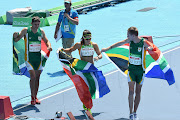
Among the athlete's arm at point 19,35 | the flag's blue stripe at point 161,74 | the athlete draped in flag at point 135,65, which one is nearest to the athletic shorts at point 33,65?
the athlete's arm at point 19,35

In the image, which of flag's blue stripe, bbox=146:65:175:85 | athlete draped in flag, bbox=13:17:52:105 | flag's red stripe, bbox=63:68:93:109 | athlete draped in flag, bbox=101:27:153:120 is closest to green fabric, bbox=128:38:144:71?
athlete draped in flag, bbox=101:27:153:120

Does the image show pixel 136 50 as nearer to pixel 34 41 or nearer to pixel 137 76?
pixel 137 76

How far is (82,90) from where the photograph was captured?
452 inches

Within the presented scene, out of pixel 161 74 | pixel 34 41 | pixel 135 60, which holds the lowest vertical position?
pixel 161 74

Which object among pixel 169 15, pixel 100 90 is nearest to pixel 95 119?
pixel 100 90

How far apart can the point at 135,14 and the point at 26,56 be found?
44.1 feet

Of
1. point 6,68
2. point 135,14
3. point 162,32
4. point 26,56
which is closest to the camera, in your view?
point 26,56

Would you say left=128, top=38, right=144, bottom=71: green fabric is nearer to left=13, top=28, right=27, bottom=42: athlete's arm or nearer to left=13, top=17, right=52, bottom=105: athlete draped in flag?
left=13, top=17, right=52, bottom=105: athlete draped in flag

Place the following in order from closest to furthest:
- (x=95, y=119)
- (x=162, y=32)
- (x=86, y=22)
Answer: (x=95, y=119) < (x=162, y=32) < (x=86, y=22)

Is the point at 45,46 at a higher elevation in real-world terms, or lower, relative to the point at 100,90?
higher

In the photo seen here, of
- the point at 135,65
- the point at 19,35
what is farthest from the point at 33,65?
the point at 135,65

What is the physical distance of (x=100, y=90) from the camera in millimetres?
11562

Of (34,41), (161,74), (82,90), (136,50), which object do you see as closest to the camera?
(136,50)

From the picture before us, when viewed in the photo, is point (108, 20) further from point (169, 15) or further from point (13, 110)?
point (13, 110)
